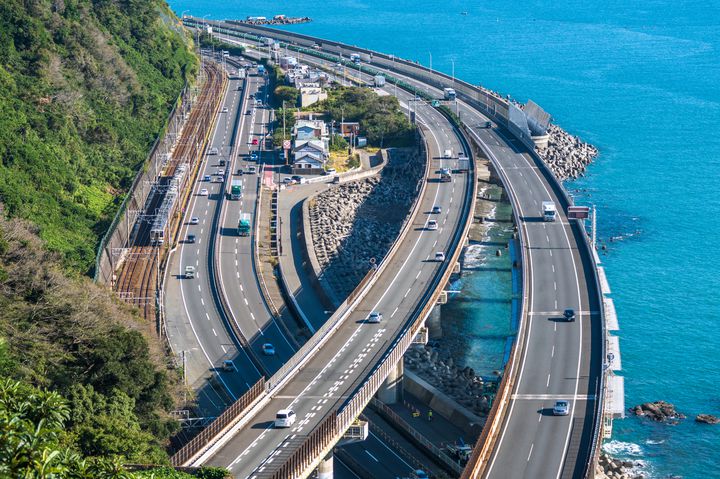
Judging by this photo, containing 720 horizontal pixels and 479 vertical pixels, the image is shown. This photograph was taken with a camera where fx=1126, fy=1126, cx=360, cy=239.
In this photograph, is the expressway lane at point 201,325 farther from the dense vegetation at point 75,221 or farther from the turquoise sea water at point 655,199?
the turquoise sea water at point 655,199

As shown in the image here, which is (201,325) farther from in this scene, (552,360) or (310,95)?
(310,95)

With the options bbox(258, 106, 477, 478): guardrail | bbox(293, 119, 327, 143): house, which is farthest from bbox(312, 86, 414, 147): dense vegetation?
bbox(258, 106, 477, 478): guardrail

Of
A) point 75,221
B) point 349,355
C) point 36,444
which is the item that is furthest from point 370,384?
point 75,221

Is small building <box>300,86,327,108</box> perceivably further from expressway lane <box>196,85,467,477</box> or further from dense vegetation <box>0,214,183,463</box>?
dense vegetation <box>0,214,183,463</box>

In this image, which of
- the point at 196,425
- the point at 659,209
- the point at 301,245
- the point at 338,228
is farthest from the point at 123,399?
the point at 659,209

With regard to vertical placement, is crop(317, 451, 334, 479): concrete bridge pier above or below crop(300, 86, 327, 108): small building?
below

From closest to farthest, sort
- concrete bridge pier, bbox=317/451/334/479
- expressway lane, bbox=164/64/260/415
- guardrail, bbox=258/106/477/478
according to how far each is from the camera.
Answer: guardrail, bbox=258/106/477/478
concrete bridge pier, bbox=317/451/334/479
expressway lane, bbox=164/64/260/415
